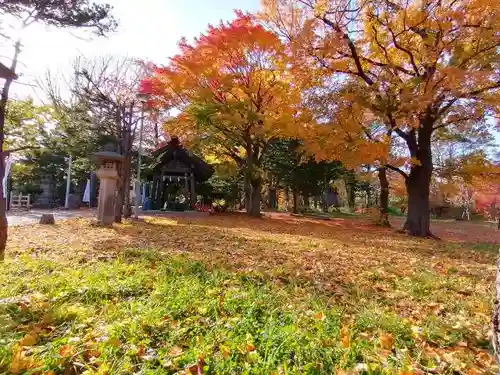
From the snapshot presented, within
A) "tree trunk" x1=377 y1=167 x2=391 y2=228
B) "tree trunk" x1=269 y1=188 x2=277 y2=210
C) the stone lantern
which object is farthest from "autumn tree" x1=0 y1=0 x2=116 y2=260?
"tree trunk" x1=269 y1=188 x2=277 y2=210

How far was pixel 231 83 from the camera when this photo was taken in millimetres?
13273

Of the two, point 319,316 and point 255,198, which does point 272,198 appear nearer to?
point 255,198

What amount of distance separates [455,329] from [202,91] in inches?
485

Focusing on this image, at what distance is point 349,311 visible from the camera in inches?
117

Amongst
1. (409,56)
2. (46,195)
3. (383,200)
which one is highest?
(409,56)

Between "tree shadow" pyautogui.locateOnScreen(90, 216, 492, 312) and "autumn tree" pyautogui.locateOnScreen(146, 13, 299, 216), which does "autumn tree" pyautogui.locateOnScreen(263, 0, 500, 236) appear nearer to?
"autumn tree" pyautogui.locateOnScreen(146, 13, 299, 216)

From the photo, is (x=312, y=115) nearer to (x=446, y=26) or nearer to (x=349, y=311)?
(x=446, y=26)

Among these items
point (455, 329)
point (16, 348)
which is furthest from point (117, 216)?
point (455, 329)

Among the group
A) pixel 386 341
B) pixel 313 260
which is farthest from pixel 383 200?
pixel 386 341

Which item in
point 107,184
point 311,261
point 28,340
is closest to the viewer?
point 28,340

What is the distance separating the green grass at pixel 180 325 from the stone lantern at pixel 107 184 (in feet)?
18.7

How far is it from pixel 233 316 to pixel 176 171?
1720cm

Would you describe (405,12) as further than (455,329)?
Yes

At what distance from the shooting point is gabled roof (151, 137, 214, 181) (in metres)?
18.5
